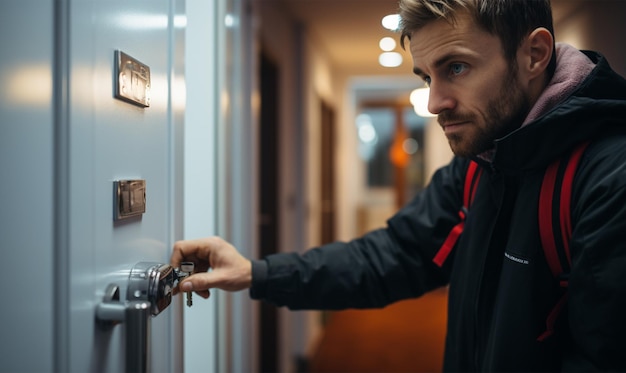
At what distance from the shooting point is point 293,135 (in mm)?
3219

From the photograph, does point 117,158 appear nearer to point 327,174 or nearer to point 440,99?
point 440,99

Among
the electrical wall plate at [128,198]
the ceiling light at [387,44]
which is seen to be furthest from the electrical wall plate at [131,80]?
the ceiling light at [387,44]

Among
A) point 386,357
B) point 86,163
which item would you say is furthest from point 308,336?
point 86,163

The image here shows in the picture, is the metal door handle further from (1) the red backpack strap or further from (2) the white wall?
(1) the red backpack strap

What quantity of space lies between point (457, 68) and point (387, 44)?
348 mm

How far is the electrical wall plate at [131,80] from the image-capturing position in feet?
2.38

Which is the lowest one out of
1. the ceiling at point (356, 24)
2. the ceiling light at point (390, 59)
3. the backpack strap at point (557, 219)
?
the backpack strap at point (557, 219)

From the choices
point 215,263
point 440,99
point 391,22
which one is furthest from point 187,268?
point 391,22

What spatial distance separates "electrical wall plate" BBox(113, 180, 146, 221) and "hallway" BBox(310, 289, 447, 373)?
1399 millimetres

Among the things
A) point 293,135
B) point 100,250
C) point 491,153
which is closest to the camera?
point 100,250

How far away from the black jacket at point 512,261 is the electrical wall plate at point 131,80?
436 millimetres

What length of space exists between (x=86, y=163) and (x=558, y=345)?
734 mm

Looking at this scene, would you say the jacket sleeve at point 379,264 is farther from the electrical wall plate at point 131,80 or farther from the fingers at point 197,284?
the electrical wall plate at point 131,80

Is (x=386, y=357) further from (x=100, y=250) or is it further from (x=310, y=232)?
(x=100, y=250)
